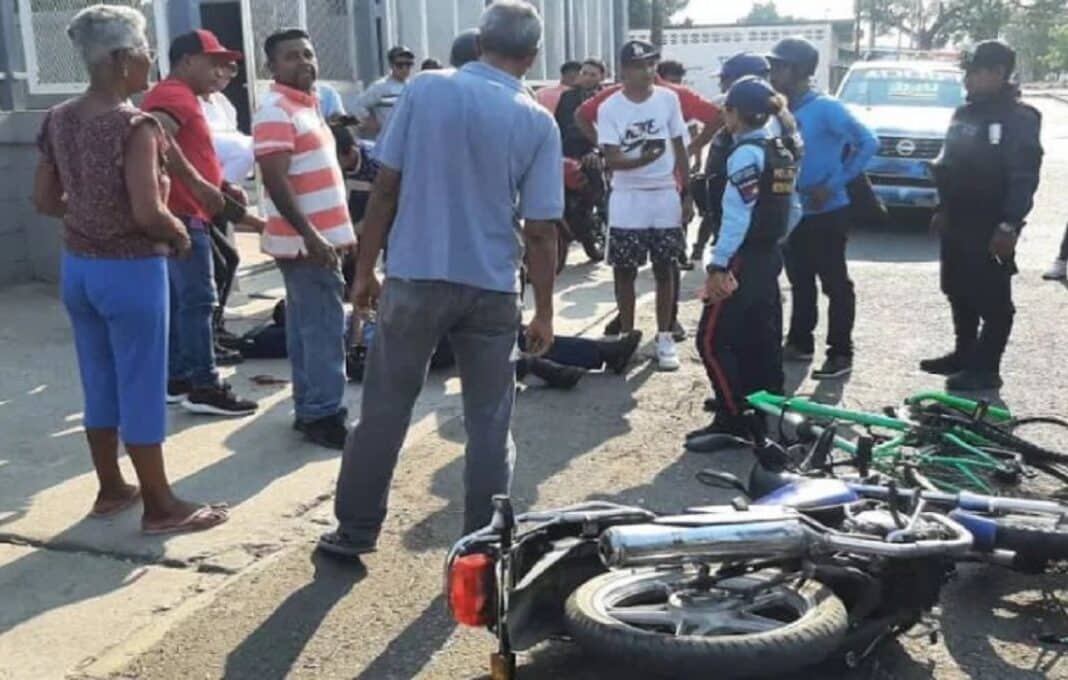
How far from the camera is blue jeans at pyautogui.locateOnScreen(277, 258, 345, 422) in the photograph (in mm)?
5477

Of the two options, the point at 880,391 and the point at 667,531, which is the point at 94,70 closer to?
the point at 667,531

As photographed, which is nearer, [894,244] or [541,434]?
[541,434]

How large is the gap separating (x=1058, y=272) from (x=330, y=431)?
22.5ft

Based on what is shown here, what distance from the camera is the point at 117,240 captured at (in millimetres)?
4262

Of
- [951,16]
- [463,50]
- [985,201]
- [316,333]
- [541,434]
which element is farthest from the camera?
[951,16]

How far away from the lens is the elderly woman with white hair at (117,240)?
4160 millimetres

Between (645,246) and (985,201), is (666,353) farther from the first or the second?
(985,201)

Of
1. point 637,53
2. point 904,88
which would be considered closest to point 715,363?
point 637,53

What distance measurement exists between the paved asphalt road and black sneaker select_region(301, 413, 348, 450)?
344 mm

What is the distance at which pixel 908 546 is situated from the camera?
331 centimetres

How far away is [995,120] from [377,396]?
3.98 metres

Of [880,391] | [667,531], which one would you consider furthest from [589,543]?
[880,391]

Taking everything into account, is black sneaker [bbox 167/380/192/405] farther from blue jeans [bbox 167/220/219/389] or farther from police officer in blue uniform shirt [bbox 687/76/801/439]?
police officer in blue uniform shirt [bbox 687/76/801/439]

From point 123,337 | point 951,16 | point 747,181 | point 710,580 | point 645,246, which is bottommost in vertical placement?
point 710,580
